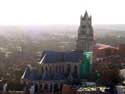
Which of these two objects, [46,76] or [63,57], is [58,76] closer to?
[46,76]

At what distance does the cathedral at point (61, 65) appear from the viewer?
45781 mm

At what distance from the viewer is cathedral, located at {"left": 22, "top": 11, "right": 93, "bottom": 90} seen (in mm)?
45781

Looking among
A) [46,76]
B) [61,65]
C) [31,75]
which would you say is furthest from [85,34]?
[31,75]

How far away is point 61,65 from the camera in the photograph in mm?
48750

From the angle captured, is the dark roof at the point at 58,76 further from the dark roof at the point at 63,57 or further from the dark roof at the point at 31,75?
the dark roof at the point at 63,57

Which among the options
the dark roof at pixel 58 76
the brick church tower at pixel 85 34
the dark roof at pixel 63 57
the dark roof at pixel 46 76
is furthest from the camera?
the brick church tower at pixel 85 34

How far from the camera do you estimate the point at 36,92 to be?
145 feet

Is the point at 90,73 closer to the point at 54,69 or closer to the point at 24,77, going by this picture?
the point at 54,69

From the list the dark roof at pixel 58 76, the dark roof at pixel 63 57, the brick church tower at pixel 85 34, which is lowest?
the dark roof at pixel 58 76

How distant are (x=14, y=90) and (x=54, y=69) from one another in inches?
215

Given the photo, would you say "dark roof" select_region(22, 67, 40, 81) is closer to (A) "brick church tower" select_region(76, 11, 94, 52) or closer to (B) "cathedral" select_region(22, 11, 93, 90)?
(B) "cathedral" select_region(22, 11, 93, 90)

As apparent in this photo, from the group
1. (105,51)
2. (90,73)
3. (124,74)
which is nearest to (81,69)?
(90,73)

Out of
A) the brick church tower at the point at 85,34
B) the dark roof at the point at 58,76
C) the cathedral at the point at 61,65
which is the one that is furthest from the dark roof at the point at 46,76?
the brick church tower at the point at 85,34

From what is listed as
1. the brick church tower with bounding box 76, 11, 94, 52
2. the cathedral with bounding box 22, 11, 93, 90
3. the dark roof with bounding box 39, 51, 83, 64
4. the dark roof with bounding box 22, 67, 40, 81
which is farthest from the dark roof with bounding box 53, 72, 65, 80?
the brick church tower with bounding box 76, 11, 94, 52
